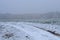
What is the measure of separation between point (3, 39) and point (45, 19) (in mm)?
17203

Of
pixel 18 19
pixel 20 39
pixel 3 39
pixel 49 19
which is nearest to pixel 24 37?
pixel 20 39

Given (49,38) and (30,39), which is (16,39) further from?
(49,38)

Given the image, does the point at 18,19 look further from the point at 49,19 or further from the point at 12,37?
the point at 12,37

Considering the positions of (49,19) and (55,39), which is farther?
(49,19)

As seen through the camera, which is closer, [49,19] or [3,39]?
[3,39]

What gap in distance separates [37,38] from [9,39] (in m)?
2.81

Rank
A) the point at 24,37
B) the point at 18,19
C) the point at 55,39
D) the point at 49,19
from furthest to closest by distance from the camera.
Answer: the point at 18,19
the point at 49,19
the point at 24,37
the point at 55,39

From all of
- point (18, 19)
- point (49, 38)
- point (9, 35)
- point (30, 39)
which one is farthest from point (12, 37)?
point (18, 19)

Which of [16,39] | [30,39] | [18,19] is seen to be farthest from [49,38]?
[18,19]

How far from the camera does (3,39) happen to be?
18.9 m

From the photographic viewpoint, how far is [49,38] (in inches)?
750

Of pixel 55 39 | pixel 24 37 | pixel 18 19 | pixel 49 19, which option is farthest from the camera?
pixel 18 19

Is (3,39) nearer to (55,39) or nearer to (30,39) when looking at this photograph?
(30,39)

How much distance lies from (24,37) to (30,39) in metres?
1.23
